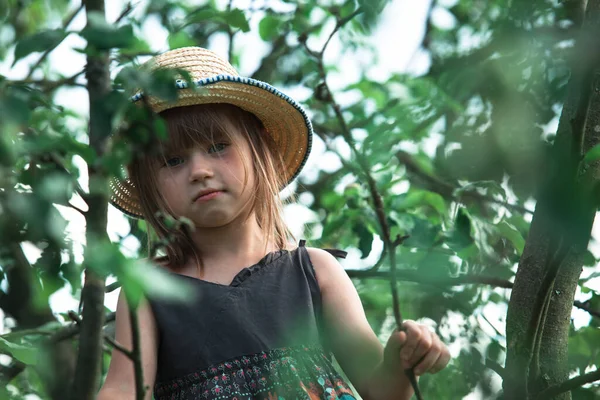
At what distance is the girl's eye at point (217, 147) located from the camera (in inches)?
71.4

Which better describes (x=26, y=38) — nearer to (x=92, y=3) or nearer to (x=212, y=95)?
(x=92, y=3)

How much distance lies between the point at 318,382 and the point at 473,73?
0.67 meters

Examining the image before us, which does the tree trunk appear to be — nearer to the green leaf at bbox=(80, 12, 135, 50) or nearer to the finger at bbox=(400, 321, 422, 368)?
the green leaf at bbox=(80, 12, 135, 50)

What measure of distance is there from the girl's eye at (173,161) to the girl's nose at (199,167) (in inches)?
1.4

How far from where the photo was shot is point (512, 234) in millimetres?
2055

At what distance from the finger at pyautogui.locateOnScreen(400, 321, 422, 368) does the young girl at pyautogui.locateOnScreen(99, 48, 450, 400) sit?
24 cm

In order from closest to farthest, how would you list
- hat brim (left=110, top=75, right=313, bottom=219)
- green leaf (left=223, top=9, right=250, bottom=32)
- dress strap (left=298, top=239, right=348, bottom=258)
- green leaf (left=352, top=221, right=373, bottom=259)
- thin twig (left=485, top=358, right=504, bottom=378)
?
1. thin twig (left=485, top=358, right=504, bottom=378)
2. hat brim (left=110, top=75, right=313, bottom=219)
3. dress strap (left=298, top=239, right=348, bottom=258)
4. green leaf (left=223, top=9, right=250, bottom=32)
5. green leaf (left=352, top=221, right=373, bottom=259)

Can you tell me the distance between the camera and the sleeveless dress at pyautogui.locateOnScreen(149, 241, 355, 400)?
1699 millimetres

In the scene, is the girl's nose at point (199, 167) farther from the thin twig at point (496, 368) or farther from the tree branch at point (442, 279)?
the thin twig at point (496, 368)

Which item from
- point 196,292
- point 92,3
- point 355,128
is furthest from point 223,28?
point 92,3

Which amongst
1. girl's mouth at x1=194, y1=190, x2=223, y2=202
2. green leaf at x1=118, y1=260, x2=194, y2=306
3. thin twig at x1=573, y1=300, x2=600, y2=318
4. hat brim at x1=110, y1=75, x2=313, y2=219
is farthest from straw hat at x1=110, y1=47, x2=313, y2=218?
green leaf at x1=118, y1=260, x2=194, y2=306

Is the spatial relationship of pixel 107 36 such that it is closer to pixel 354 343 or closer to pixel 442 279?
pixel 442 279

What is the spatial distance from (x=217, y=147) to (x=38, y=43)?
0.83 meters

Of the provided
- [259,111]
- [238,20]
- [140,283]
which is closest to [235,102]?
[259,111]
